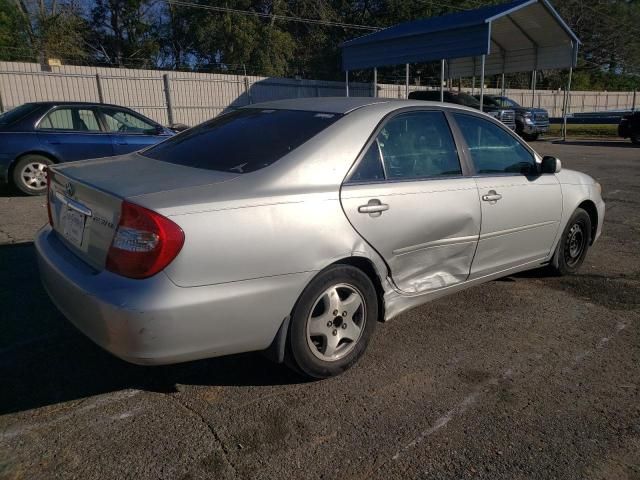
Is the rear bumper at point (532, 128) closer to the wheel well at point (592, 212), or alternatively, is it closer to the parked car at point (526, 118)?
the parked car at point (526, 118)

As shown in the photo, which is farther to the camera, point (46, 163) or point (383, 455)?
point (46, 163)

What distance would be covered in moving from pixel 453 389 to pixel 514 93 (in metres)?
33.8

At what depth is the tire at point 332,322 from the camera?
9.39 feet

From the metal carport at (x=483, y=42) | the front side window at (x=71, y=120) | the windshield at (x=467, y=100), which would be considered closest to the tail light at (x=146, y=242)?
the front side window at (x=71, y=120)

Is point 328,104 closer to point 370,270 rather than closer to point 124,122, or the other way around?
point 370,270

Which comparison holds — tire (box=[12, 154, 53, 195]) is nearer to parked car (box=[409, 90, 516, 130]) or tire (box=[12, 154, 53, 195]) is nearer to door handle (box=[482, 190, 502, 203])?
door handle (box=[482, 190, 502, 203])

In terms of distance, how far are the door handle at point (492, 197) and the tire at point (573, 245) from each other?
3.84 ft

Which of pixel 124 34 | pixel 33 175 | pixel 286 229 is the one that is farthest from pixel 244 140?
pixel 124 34

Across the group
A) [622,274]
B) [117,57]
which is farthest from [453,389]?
[117,57]

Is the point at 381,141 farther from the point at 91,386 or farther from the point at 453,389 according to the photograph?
the point at 91,386

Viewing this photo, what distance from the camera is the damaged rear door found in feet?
10.3

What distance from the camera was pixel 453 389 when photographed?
3070mm

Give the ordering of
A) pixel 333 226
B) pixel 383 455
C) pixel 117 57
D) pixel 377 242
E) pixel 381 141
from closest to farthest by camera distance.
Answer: pixel 383 455 → pixel 333 226 → pixel 377 242 → pixel 381 141 → pixel 117 57

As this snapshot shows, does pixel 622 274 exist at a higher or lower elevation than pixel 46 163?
lower
